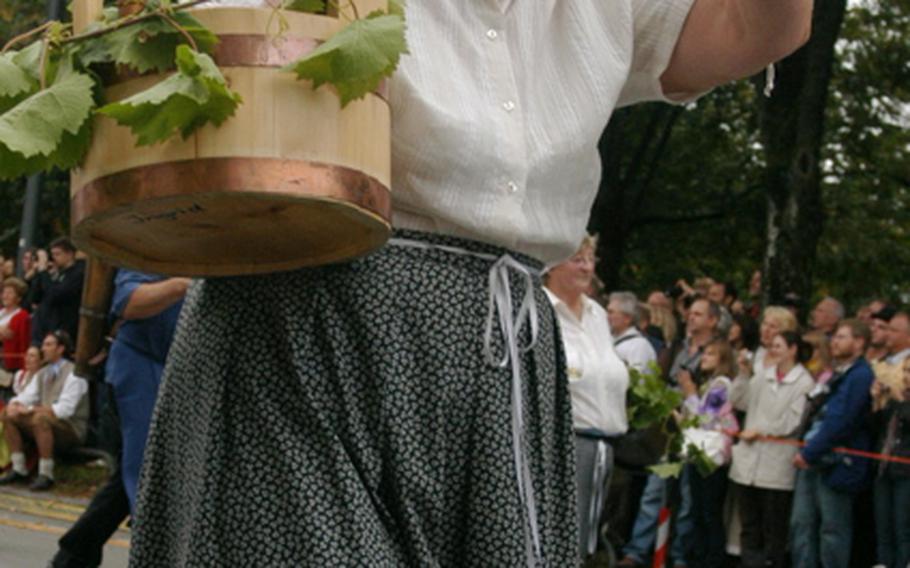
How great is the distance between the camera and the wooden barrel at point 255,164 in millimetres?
1955

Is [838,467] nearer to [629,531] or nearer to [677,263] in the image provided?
[629,531]

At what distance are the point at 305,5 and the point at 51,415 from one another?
38.1ft

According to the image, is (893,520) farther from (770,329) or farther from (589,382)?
(589,382)

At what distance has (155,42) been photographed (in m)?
2.03

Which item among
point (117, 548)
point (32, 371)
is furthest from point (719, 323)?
point (32, 371)

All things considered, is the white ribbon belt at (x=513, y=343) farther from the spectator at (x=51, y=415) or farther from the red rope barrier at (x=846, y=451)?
the spectator at (x=51, y=415)

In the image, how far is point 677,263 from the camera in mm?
25844

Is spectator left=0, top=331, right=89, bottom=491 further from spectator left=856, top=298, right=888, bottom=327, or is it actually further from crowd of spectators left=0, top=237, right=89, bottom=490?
spectator left=856, top=298, right=888, bottom=327

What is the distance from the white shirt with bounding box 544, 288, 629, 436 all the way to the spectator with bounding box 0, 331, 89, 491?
21.1 feet

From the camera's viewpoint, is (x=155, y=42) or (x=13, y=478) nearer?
(x=155, y=42)

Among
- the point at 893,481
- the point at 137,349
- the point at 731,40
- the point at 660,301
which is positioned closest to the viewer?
the point at 731,40

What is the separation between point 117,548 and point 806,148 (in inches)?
336

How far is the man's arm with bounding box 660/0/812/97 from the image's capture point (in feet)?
8.13

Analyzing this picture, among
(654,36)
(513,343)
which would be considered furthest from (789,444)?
(513,343)
